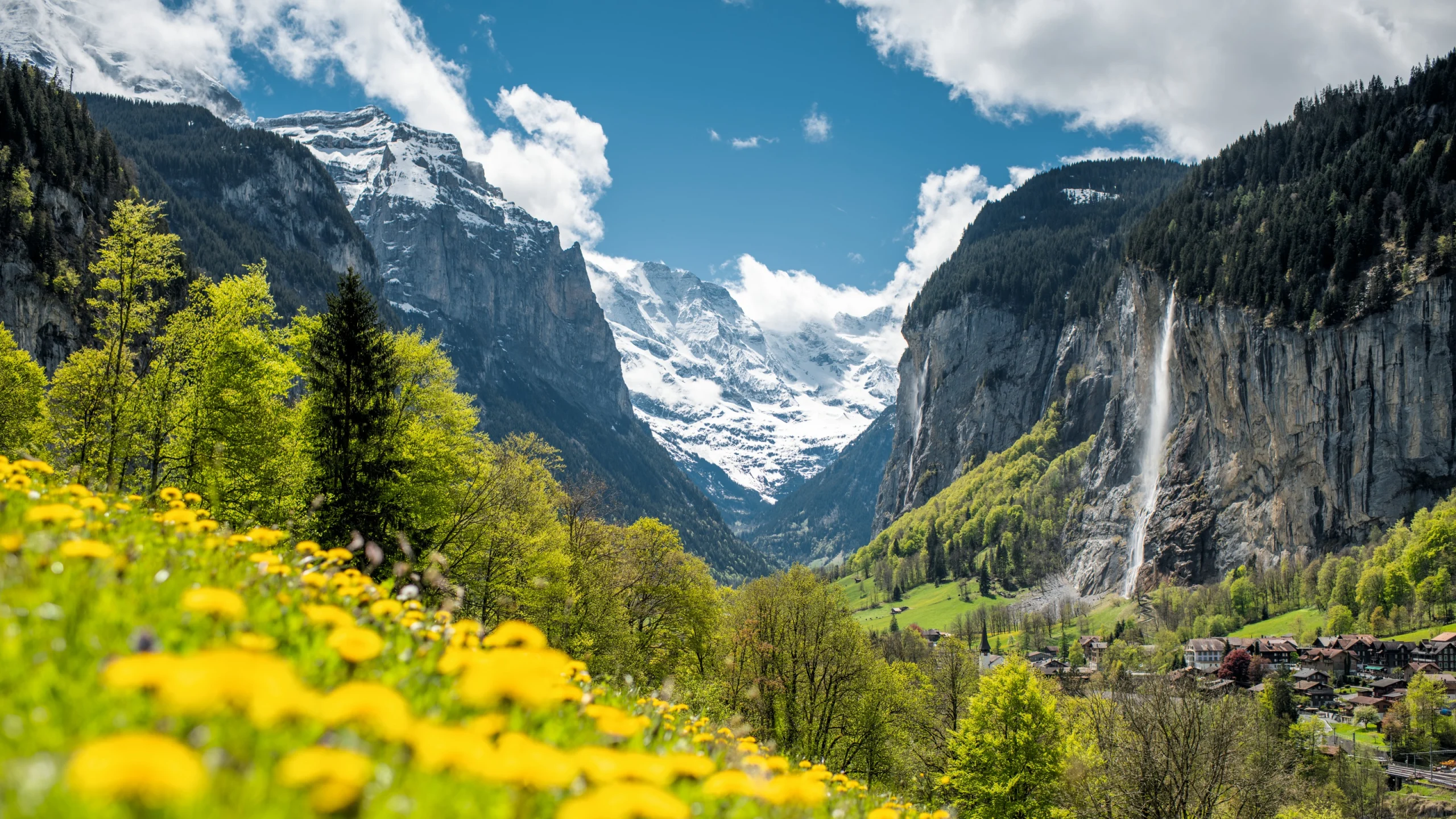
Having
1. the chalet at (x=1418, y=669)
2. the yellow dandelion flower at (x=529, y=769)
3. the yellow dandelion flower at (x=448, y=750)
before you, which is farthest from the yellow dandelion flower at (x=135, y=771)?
the chalet at (x=1418, y=669)

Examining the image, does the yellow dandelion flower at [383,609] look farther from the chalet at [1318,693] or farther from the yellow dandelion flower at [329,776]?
the chalet at [1318,693]

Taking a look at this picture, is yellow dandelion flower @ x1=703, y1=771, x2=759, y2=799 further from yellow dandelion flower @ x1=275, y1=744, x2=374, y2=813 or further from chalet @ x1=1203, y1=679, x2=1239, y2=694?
chalet @ x1=1203, y1=679, x2=1239, y2=694

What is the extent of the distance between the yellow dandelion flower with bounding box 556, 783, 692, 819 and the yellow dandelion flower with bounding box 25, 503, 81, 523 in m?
5.70

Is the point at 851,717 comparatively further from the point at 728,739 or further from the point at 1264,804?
the point at 728,739

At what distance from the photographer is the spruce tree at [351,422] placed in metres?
26.9

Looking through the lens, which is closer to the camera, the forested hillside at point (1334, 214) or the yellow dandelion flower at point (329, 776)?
the yellow dandelion flower at point (329, 776)

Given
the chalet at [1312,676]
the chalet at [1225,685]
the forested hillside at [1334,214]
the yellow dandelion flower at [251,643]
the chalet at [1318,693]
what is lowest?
the chalet at [1318,693]

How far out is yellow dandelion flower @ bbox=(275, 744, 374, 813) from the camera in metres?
2.44

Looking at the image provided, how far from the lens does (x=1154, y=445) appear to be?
164 meters

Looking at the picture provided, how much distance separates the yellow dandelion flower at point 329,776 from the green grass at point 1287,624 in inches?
5570

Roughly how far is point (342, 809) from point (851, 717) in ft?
120

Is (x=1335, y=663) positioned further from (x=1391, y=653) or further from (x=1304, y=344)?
(x=1304, y=344)

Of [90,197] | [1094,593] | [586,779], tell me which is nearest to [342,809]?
[586,779]

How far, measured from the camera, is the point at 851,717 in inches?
1436
